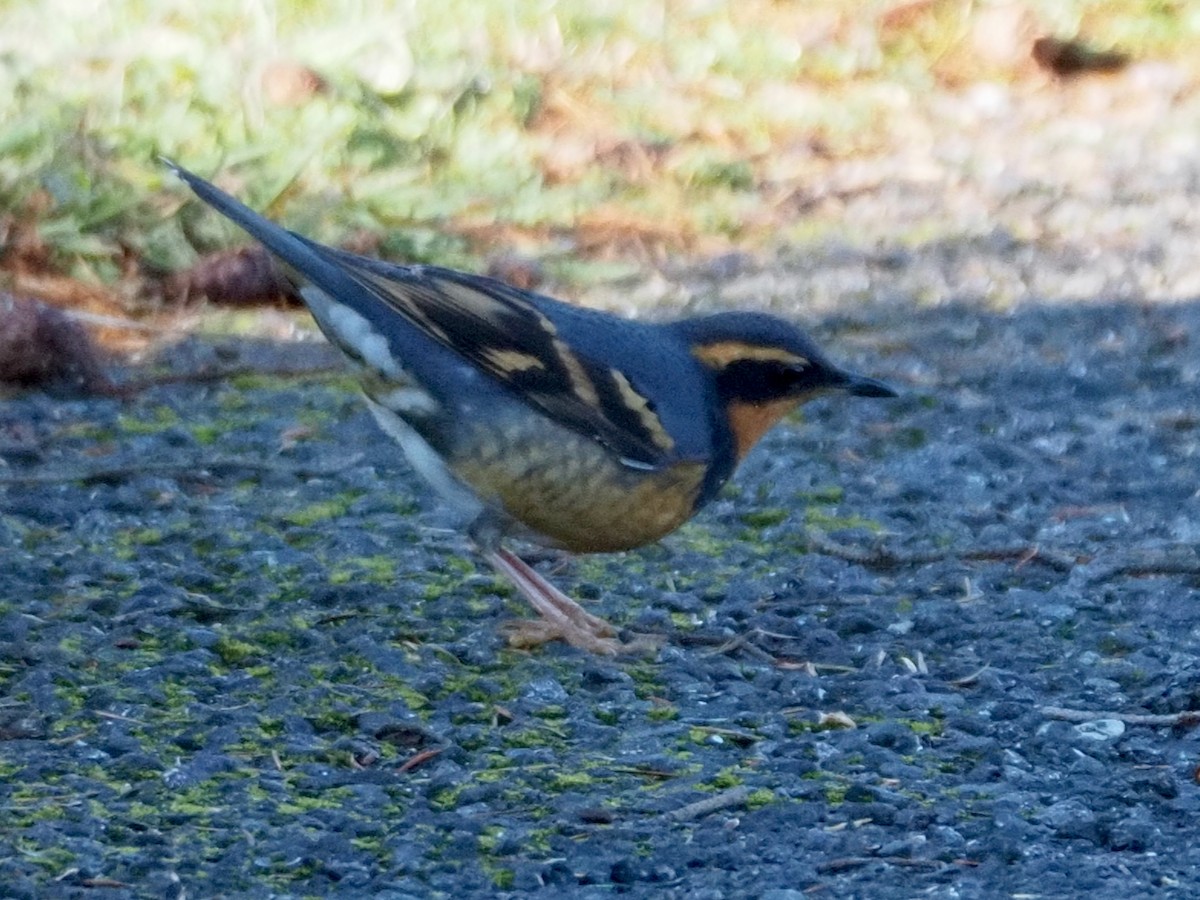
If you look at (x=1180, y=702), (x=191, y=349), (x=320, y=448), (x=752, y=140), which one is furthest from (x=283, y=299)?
(x=1180, y=702)

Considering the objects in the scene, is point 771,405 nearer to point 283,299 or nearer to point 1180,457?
point 1180,457

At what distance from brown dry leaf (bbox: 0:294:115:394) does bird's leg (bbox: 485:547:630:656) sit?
80.8 inches

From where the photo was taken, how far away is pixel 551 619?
205 inches

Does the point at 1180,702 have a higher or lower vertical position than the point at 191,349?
lower

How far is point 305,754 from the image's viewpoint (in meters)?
4.38

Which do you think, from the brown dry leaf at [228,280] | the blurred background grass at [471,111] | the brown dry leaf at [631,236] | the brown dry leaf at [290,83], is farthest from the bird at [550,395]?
the brown dry leaf at [290,83]

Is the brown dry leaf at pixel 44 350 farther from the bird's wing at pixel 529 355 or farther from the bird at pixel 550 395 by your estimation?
the bird's wing at pixel 529 355

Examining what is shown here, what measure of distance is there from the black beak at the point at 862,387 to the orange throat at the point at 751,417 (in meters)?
0.15

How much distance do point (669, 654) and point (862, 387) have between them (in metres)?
0.94

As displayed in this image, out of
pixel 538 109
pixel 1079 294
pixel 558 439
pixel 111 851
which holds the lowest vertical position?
pixel 111 851

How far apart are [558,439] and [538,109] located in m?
4.87

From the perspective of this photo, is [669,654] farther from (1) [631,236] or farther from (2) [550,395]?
(1) [631,236]

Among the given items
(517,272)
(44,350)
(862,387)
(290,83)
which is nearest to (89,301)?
(44,350)

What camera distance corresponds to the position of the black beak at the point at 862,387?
5.47m
